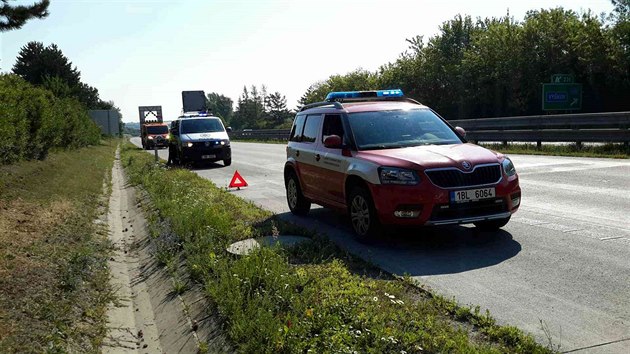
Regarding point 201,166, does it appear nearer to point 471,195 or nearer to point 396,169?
point 396,169

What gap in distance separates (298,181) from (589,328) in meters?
6.19

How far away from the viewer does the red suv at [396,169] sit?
679 cm

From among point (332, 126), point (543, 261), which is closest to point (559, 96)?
point (332, 126)

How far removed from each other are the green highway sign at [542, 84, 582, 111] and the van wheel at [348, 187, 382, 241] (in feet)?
78.2

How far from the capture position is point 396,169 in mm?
6902

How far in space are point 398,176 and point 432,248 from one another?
1.00 metres

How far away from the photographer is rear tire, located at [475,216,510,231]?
7.51 m

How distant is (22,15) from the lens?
13.2 metres

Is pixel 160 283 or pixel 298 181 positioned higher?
pixel 298 181

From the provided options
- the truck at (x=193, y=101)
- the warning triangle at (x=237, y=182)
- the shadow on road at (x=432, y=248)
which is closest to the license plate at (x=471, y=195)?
the shadow on road at (x=432, y=248)

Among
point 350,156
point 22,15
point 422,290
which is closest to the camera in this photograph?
point 422,290

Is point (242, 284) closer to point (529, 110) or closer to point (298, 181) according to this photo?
point (298, 181)

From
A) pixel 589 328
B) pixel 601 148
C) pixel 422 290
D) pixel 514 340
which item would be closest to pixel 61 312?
pixel 422 290

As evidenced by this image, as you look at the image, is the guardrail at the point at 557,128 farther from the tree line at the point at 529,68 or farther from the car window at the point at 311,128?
the tree line at the point at 529,68
